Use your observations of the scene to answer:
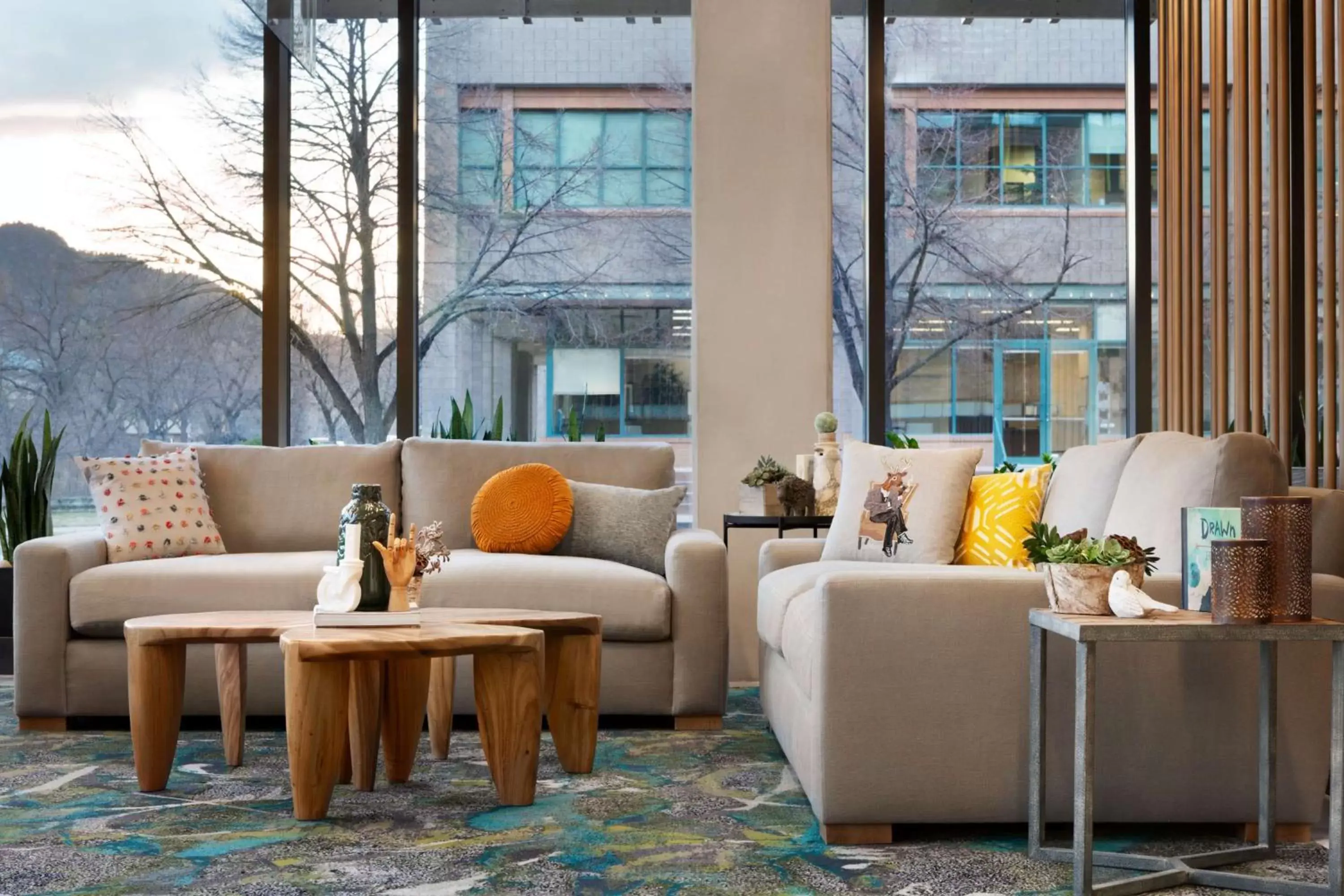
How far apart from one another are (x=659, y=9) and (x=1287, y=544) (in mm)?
3954

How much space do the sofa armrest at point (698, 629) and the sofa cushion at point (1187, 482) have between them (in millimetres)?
1300

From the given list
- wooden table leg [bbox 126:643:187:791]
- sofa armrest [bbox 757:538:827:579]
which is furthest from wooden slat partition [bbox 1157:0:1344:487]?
wooden table leg [bbox 126:643:187:791]

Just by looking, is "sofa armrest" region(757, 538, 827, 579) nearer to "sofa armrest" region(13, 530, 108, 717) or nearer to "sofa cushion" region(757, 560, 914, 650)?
"sofa cushion" region(757, 560, 914, 650)

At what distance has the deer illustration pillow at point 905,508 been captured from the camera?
12.3 ft

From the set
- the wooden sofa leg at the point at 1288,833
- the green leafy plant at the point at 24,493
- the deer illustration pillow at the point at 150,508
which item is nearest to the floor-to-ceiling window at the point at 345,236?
the green leafy plant at the point at 24,493

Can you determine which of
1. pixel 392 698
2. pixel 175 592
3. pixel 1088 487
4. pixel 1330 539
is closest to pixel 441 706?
pixel 392 698

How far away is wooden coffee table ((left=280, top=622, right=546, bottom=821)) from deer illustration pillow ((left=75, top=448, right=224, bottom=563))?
135 cm

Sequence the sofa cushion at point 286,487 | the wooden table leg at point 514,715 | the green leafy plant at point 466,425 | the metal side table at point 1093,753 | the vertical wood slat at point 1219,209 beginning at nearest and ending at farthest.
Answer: the metal side table at point 1093,753
the wooden table leg at point 514,715
the vertical wood slat at point 1219,209
the sofa cushion at point 286,487
the green leafy plant at point 466,425

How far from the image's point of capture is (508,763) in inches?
113

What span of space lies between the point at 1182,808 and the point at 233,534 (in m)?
3.19

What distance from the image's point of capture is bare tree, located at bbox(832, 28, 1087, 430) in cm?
538

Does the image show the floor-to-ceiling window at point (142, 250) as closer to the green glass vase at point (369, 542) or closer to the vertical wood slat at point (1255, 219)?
the green glass vase at point (369, 542)

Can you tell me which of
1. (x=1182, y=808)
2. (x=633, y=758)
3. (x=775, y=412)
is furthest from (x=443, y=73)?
(x=1182, y=808)

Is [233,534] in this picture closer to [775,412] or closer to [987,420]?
[775,412]
